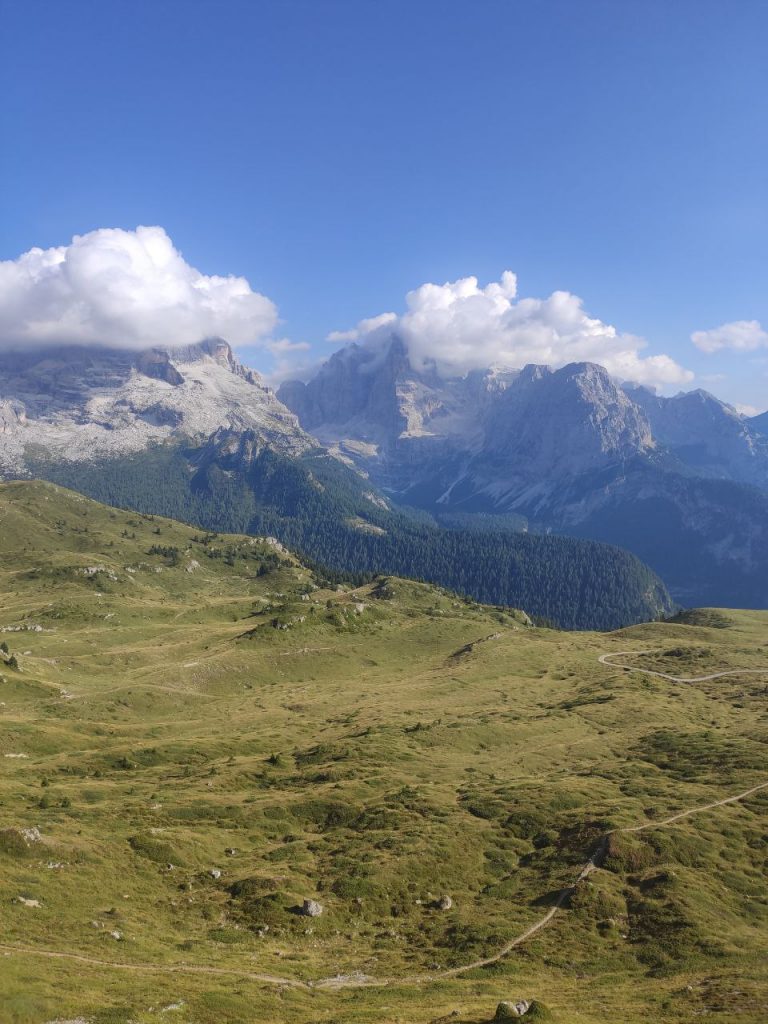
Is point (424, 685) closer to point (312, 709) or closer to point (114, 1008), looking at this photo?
point (312, 709)

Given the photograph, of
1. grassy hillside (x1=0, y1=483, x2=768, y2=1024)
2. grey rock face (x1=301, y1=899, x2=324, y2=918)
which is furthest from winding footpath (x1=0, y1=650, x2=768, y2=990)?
grey rock face (x1=301, y1=899, x2=324, y2=918)

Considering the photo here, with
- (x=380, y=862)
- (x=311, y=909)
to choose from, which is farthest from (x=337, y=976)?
(x=380, y=862)

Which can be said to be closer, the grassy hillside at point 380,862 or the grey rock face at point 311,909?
the grassy hillside at point 380,862

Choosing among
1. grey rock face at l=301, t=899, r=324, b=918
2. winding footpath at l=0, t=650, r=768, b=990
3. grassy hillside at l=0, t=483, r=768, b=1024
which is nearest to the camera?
winding footpath at l=0, t=650, r=768, b=990

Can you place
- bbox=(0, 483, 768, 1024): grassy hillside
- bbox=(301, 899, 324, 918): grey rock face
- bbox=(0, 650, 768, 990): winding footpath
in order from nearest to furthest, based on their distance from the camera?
bbox=(0, 650, 768, 990): winding footpath → bbox=(0, 483, 768, 1024): grassy hillside → bbox=(301, 899, 324, 918): grey rock face

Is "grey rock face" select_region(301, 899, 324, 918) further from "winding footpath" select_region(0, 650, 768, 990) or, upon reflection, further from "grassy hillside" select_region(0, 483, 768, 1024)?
"winding footpath" select_region(0, 650, 768, 990)

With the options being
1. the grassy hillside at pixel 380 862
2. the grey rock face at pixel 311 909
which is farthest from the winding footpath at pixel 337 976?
the grey rock face at pixel 311 909

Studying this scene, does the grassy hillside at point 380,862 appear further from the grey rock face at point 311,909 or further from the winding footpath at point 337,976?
the grey rock face at point 311,909

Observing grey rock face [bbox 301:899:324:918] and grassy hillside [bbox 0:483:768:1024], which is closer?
grassy hillside [bbox 0:483:768:1024]

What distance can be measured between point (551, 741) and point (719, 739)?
29618 mm

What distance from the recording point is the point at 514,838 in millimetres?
83812

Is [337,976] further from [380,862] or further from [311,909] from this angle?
[380,862]

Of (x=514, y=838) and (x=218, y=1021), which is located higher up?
(x=218, y=1021)

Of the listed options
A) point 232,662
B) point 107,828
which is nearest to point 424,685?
point 232,662
